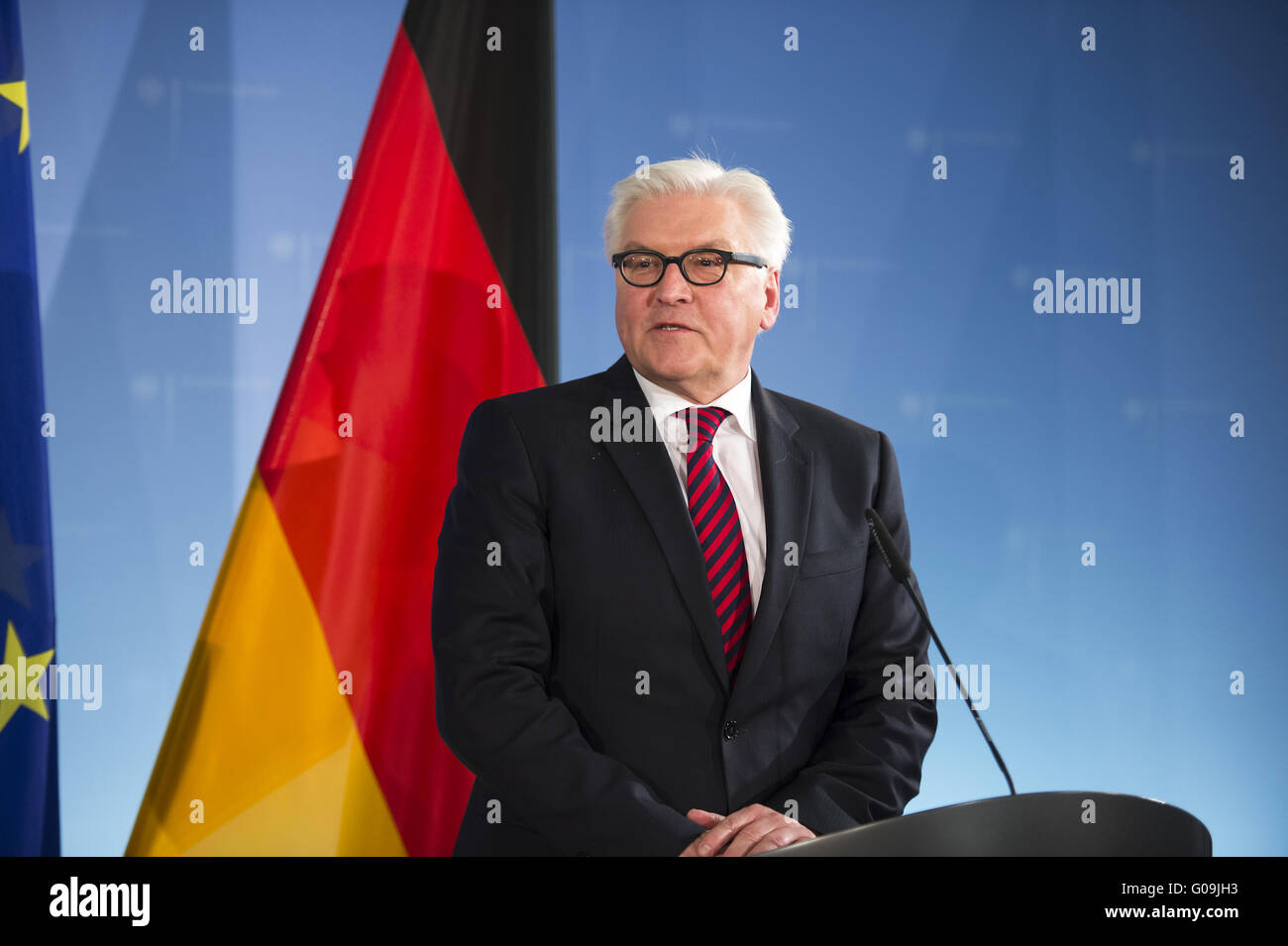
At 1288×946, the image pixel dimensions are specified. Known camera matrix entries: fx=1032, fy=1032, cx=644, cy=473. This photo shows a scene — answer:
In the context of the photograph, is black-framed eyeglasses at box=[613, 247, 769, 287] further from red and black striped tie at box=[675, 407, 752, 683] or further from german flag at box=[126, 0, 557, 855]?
german flag at box=[126, 0, 557, 855]

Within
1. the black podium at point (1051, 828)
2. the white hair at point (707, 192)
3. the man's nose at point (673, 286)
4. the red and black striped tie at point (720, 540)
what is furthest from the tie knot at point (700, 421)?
the black podium at point (1051, 828)

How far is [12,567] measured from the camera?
220cm

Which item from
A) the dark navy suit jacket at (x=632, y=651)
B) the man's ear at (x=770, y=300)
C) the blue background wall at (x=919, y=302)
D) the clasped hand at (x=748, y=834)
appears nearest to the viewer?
the clasped hand at (x=748, y=834)

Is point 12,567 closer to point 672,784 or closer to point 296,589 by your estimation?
point 296,589

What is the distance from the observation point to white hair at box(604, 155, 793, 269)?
1.91 m

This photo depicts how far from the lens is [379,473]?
228 cm

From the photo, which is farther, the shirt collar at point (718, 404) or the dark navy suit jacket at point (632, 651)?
the shirt collar at point (718, 404)

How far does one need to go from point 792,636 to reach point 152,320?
6.18 feet

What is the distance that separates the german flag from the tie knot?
1.96 feet

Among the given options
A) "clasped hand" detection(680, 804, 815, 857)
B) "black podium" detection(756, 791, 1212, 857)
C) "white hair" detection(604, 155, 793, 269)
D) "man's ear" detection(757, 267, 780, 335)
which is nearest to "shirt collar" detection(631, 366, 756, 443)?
"man's ear" detection(757, 267, 780, 335)

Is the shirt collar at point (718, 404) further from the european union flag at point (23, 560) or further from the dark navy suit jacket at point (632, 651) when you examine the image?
the european union flag at point (23, 560)

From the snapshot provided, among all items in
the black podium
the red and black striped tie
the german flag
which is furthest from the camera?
the german flag

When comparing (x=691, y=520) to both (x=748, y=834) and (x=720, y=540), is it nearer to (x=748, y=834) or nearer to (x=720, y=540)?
(x=720, y=540)

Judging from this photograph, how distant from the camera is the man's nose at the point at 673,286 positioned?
1861mm
